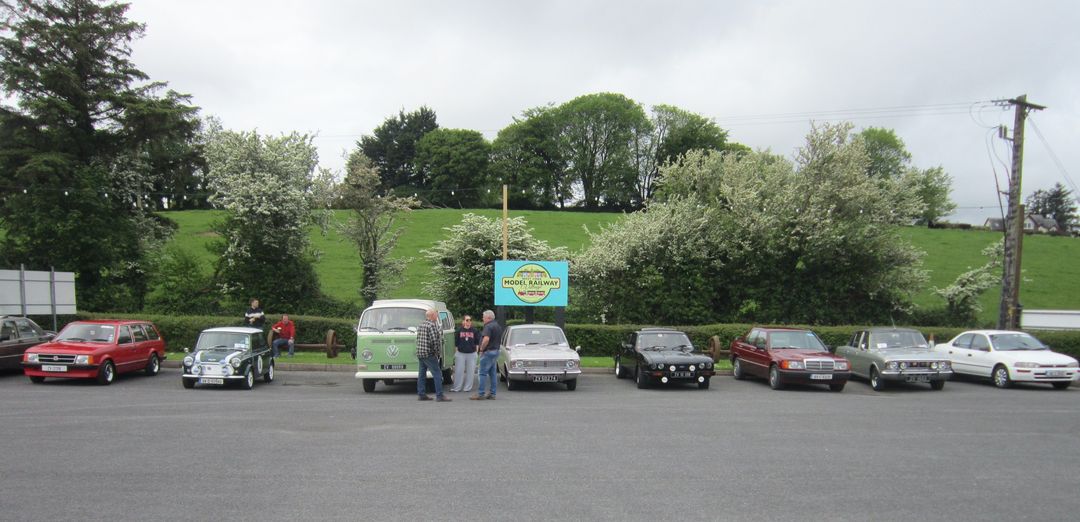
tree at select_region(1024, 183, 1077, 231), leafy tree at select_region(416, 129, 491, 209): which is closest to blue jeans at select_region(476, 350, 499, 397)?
leafy tree at select_region(416, 129, 491, 209)

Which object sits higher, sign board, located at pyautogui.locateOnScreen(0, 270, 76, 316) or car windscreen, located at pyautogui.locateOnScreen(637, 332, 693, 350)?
sign board, located at pyautogui.locateOnScreen(0, 270, 76, 316)

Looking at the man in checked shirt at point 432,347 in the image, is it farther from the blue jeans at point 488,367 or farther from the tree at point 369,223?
the tree at point 369,223

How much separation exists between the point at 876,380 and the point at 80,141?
1253 inches

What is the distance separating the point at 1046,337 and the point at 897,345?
31.0ft

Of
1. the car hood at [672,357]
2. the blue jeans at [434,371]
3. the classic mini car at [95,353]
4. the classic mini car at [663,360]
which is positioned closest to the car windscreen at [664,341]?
the classic mini car at [663,360]

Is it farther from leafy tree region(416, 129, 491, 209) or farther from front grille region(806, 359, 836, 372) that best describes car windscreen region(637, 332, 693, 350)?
leafy tree region(416, 129, 491, 209)

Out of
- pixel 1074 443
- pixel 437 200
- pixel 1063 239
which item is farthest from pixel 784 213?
pixel 437 200

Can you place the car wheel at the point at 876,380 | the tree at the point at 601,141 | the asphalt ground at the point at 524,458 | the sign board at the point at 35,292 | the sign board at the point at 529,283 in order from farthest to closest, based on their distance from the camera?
1. the tree at the point at 601,141
2. the sign board at the point at 529,283
3. the sign board at the point at 35,292
4. the car wheel at the point at 876,380
5. the asphalt ground at the point at 524,458

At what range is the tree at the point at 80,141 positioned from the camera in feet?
89.7

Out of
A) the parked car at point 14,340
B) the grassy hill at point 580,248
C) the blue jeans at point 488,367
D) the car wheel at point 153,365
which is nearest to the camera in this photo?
the blue jeans at point 488,367

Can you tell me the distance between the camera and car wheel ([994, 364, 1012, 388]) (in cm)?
1755

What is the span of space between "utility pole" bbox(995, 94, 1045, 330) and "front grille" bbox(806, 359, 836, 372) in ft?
38.2

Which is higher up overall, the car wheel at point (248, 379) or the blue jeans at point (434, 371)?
the blue jeans at point (434, 371)

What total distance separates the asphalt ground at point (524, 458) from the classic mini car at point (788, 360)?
7.05 feet
